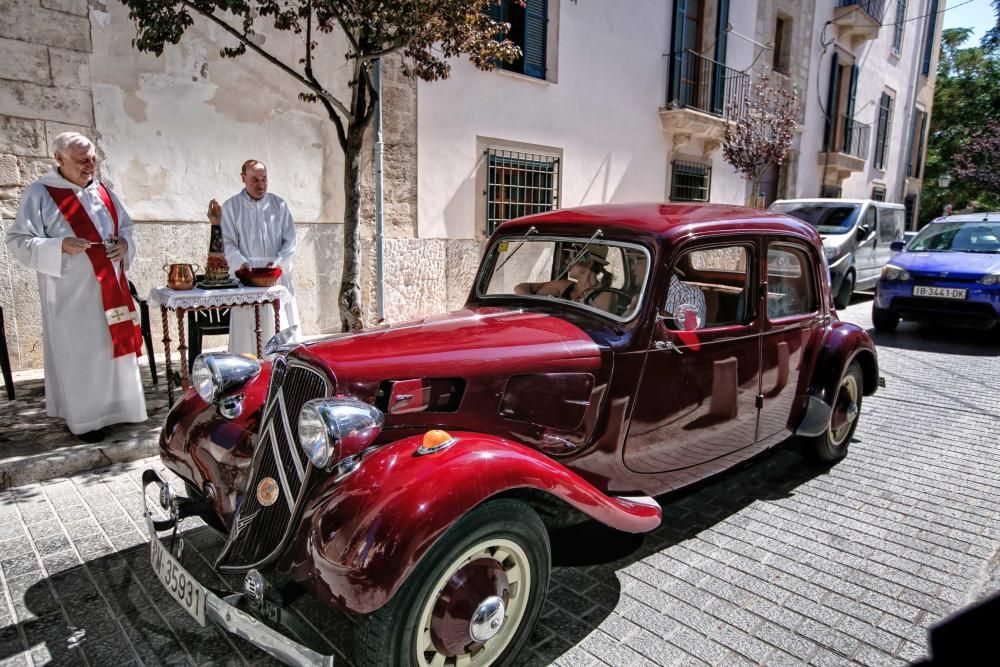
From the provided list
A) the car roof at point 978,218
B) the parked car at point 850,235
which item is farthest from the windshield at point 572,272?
the car roof at point 978,218

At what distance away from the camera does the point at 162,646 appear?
229cm

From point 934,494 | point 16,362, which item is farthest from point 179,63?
point 934,494

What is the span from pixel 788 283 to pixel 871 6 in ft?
64.6

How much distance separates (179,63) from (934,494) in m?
7.34

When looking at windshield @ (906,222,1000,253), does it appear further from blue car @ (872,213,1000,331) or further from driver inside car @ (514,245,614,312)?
driver inside car @ (514,245,614,312)

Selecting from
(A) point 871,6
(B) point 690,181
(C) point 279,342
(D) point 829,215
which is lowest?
(C) point 279,342

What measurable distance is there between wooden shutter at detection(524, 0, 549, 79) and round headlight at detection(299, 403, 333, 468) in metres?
8.82

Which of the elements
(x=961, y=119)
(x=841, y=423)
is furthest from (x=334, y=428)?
(x=961, y=119)

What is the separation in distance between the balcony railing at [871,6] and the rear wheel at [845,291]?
10.4 metres

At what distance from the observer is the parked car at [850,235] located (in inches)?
420

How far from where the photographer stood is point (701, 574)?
284 cm

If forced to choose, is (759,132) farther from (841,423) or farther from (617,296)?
(617,296)

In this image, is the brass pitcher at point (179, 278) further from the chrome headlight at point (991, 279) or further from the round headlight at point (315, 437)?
the chrome headlight at point (991, 279)

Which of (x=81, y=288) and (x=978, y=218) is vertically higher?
(x=978, y=218)
